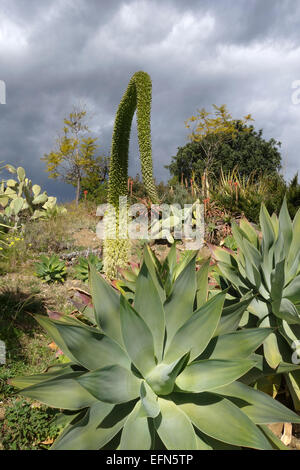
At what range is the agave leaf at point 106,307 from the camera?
136 cm

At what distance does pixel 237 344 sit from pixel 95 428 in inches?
25.3

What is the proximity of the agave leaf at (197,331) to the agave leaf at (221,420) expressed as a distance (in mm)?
158

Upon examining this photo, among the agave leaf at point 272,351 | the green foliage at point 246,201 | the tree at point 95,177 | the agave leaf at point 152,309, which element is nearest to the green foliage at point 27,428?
the agave leaf at point 152,309

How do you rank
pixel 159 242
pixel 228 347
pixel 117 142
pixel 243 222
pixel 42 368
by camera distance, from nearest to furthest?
pixel 228 347, pixel 243 222, pixel 42 368, pixel 117 142, pixel 159 242

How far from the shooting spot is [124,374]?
1205 mm

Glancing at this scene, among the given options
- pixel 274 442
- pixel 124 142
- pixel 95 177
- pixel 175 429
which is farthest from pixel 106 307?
pixel 95 177

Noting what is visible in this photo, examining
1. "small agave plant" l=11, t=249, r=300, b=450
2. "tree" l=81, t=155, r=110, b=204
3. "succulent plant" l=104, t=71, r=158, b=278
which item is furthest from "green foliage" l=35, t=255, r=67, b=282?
"tree" l=81, t=155, r=110, b=204

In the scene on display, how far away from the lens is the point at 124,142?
4.55 metres

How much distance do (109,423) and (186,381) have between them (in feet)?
1.10

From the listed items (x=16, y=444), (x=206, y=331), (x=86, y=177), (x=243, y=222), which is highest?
(x=86, y=177)

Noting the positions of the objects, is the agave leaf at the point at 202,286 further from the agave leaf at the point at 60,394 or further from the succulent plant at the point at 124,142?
the succulent plant at the point at 124,142

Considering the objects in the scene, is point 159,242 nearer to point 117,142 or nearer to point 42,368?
point 117,142

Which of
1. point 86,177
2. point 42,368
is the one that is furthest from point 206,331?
point 86,177

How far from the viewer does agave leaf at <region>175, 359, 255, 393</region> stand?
1.15m
